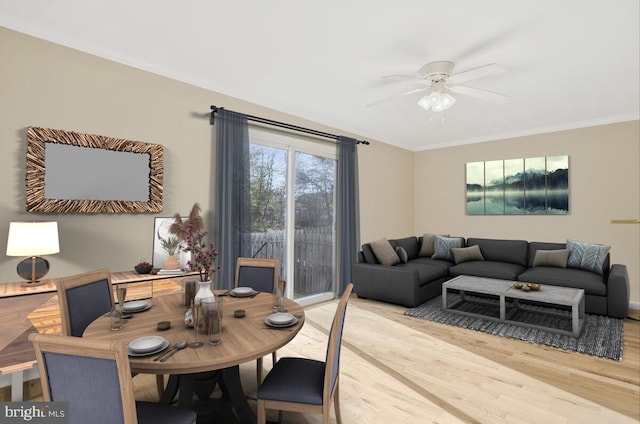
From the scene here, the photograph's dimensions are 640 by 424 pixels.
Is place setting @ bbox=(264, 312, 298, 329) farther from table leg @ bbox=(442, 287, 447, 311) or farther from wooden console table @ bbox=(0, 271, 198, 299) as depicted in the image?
table leg @ bbox=(442, 287, 447, 311)

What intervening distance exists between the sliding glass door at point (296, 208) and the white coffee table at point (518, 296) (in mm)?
1879

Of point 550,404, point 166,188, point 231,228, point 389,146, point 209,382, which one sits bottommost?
point 550,404

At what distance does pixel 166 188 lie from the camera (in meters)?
3.38

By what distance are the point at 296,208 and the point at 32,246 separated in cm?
296

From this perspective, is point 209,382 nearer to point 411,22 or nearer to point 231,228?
point 231,228

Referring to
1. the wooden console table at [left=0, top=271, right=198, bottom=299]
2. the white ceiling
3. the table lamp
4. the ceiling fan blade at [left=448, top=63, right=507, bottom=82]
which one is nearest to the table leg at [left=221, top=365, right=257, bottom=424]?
the wooden console table at [left=0, top=271, right=198, bottom=299]

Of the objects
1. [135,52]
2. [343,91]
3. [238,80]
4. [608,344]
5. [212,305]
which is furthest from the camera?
[343,91]

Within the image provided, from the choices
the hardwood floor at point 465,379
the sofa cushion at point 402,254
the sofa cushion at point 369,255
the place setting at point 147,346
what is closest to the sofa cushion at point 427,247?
the sofa cushion at point 402,254

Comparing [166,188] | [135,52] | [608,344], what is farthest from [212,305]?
[608,344]

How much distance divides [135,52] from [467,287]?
14.4 feet

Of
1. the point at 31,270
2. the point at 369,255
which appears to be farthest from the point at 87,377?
the point at 369,255

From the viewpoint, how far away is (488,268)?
4.93 metres

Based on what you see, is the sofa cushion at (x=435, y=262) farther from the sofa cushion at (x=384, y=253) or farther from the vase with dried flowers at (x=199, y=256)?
the vase with dried flowers at (x=199, y=256)

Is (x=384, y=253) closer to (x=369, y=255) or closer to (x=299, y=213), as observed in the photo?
(x=369, y=255)
